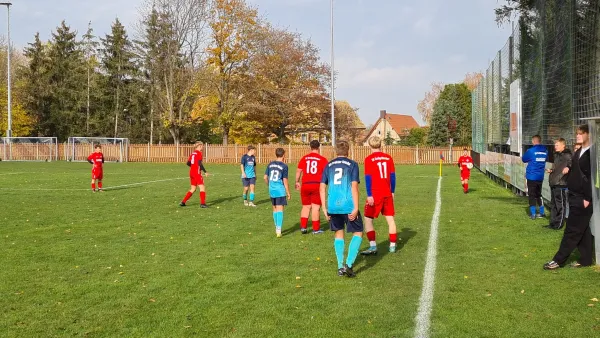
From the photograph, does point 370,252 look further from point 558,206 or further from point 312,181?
point 558,206

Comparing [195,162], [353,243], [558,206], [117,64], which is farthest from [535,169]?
[117,64]

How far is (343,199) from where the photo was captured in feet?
23.3

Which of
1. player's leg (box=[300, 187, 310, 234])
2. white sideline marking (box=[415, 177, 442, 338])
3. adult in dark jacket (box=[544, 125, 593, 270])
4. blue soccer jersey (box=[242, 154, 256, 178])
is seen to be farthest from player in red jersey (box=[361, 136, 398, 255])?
blue soccer jersey (box=[242, 154, 256, 178])

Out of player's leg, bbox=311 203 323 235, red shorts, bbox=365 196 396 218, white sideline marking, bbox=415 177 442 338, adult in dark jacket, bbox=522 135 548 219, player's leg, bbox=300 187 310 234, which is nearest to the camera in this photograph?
white sideline marking, bbox=415 177 442 338

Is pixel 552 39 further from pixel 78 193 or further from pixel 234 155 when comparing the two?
pixel 234 155

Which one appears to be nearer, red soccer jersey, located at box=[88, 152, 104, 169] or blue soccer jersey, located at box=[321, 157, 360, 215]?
blue soccer jersey, located at box=[321, 157, 360, 215]

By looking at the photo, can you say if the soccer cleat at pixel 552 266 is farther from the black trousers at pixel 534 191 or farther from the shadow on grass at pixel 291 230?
the black trousers at pixel 534 191

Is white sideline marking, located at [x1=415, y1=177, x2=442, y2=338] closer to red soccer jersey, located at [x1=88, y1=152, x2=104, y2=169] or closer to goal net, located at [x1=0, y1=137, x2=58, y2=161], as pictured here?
red soccer jersey, located at [x1=88, y1=152, x2=104, y2=169]

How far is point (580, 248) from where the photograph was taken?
24.9 ft

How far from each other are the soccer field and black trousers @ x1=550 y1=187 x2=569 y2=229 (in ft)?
1.57

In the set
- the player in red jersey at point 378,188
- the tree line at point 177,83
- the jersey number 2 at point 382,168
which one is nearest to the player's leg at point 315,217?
the player in red jersey at point 378,188

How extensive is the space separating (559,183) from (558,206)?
606 mm

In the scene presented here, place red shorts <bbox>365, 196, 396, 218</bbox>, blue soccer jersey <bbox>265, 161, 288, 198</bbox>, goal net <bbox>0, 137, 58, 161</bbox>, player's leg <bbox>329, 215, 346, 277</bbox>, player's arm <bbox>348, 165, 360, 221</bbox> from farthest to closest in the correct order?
1. goal net <bbox>0, 137, 58, 161</bbox>
2. blue soccer jersey <bbox>265, 161, 288, 198</bbox>
3. red shorts <bbox>365, 196, 396, 218</bbox>
4. player's leg <bbox>329, 215, 346, 277</bbox>
5. player's arm <bbox>348, 165, 360, 221</bbox>

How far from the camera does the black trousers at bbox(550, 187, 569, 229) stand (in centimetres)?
1070
